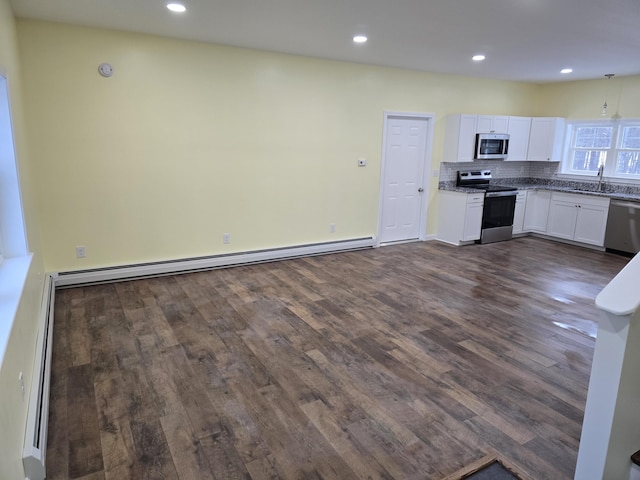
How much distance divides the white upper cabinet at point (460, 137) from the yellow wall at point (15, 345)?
5671mm

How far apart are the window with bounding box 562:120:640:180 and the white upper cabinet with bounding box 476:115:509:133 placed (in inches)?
51.5

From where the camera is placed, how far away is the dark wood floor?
2.20 meters

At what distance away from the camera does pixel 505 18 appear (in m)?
3.52

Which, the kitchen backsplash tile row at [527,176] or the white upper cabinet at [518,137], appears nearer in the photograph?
the kitchen backsplash tile row at [527,176]

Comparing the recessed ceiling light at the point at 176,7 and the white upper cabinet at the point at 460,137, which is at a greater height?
the recessed ceiling light at the point at 176,7

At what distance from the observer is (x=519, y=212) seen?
725 cm

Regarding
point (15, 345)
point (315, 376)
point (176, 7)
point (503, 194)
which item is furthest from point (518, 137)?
point (15, 345)

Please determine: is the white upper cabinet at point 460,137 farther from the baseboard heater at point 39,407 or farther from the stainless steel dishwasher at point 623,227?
the baseboard heater at point 39,407

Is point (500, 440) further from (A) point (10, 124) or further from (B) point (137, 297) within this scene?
(A) point (10, 124)

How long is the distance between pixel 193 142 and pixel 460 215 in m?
4.22

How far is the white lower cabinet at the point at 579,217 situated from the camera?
252 inches

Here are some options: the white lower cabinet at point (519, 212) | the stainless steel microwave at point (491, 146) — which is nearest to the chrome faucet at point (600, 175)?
the white lower cabinet at point (519, 212)

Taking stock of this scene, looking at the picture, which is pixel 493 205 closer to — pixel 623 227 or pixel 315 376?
pixel 623 227

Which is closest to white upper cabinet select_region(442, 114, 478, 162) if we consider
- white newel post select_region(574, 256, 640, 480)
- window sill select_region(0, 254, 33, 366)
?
white newel post select_region(574, 256, 640, 480)
